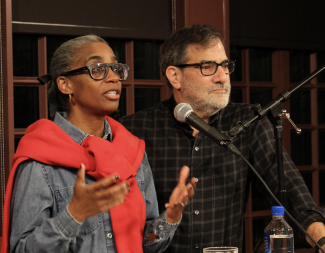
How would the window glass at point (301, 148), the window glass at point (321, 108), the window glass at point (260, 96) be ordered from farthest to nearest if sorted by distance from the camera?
the window glass at point (321, 108) < the window glass at point (301, 148) < the window glass at point (260, 96)

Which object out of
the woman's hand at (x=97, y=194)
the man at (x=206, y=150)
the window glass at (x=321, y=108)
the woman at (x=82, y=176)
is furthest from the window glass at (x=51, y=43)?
the window glass at (x=321, y=108)

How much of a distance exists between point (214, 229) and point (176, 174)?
33cm

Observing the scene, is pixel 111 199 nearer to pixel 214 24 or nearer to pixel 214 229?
pixel 214 229

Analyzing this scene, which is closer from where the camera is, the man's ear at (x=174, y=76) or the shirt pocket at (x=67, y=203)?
the shirt pocket at (x=67, y=203)

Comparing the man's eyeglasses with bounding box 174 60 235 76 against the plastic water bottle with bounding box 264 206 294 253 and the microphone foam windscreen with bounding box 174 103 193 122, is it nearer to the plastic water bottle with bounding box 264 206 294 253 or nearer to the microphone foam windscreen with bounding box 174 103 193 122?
the microphone foam windscreen with bounding box 174 103 193 122

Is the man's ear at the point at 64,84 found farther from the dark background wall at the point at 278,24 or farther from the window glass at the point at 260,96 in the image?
the window glass at the point at 260,96

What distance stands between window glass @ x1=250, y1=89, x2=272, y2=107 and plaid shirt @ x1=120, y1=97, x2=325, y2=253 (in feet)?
4.46

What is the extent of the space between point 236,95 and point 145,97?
806 mm

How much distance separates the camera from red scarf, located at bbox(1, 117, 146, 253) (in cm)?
172

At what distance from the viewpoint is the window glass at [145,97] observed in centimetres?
333

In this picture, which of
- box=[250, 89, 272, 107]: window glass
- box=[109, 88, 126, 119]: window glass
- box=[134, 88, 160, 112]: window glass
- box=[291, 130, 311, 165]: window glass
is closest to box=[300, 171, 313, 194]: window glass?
box=[291, 130, 311, 165]: window glass

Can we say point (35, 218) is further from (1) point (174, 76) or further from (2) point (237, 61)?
(2) point (237, 61)

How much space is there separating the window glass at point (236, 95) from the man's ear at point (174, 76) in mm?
1280

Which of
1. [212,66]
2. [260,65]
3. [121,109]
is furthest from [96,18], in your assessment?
[260,65]
